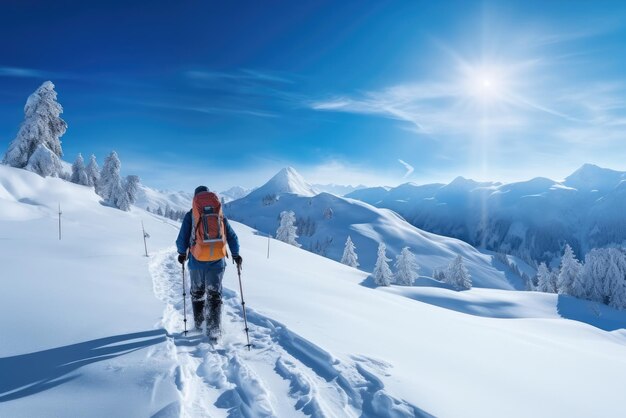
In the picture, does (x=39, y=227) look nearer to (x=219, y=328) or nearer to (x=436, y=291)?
(x=219, y=328)

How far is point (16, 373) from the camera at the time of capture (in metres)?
3.94

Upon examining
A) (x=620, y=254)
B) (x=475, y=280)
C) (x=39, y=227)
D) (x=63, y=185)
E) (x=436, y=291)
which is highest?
(x=63, y=185)

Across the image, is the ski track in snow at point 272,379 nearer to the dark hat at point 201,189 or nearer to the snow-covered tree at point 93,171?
the dark hat at point 201,189

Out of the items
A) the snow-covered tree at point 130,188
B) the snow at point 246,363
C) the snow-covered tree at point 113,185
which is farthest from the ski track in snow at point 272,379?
the snow-covered tree at point 130,188

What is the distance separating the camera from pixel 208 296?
5898 millimetres

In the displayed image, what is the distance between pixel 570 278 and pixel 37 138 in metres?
82.7

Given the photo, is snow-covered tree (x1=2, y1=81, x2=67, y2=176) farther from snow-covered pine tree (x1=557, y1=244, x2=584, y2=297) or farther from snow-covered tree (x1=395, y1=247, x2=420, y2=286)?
snow-covered pine tree (x1=557, y1=244, x2=584, y2=297)

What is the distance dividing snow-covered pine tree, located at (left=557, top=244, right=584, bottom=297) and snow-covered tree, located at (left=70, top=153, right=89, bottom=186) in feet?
274

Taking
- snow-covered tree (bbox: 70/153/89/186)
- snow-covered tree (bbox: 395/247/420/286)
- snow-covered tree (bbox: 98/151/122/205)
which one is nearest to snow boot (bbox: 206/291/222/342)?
snow-covered tree (bbox: 98/151/122/205)

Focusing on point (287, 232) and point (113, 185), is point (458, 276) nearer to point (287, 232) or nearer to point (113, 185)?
point (287, 232)

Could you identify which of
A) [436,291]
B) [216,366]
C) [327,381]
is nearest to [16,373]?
[216,366]

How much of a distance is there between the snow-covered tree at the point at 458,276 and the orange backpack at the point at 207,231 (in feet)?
219

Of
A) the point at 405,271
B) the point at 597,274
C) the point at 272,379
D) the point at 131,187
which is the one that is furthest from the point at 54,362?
the point at 597,274

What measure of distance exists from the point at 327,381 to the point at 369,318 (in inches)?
228
